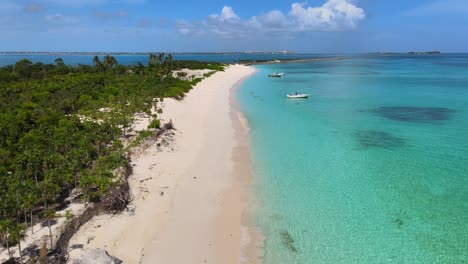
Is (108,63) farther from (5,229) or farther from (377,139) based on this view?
(5,229)

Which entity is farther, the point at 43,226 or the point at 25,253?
the point at 43,226

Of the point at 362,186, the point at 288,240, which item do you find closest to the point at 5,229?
the point at 288,240

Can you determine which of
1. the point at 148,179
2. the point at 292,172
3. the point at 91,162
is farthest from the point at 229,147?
the point at 91,162

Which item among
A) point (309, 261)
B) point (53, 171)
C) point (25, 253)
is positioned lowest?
point (309, 261)

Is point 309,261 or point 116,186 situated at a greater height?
point 116,186

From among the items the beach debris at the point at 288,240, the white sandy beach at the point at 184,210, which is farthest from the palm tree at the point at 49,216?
the beach debris at the point at 288,240

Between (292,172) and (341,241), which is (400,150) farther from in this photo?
(341,241)
